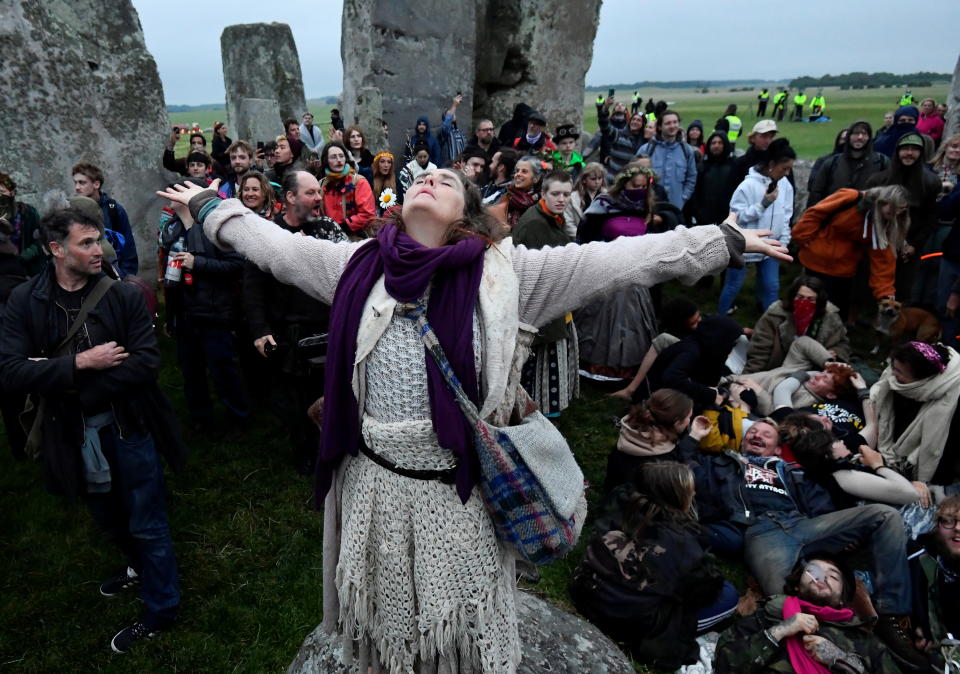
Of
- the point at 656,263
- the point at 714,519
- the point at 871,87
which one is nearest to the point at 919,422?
the point at 714,519

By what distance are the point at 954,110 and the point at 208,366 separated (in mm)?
9182

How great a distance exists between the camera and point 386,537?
198cm

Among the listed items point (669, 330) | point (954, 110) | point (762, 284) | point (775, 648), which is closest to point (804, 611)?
point (775, 648)

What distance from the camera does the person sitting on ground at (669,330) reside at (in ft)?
16.1

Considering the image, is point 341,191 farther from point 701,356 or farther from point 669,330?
point 701,356

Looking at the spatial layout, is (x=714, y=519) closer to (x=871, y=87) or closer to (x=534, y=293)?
(x=534, y=293)

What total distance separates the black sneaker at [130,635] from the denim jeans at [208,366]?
187cm

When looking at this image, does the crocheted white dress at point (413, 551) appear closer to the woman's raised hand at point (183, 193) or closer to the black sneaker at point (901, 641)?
the woman's raised hand at point (183, 193)

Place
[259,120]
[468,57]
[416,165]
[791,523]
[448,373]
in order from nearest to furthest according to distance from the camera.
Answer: [448,373], [791,523], [416,165], [259,120], [468,57]

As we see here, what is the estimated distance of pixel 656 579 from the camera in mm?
3074

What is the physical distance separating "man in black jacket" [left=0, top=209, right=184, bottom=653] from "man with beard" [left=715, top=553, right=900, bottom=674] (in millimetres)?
2714

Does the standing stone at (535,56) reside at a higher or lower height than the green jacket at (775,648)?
higher

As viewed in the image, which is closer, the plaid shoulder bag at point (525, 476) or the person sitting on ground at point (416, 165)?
the plaid shoulder bag at point (525, 476)

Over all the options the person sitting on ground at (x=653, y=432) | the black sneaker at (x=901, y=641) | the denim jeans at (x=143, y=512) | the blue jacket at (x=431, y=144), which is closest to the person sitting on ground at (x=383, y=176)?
the blue jacket at (x=431, y=144)
